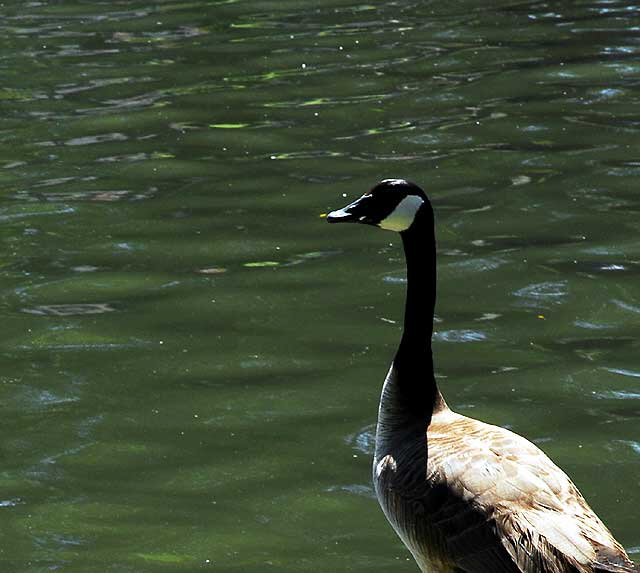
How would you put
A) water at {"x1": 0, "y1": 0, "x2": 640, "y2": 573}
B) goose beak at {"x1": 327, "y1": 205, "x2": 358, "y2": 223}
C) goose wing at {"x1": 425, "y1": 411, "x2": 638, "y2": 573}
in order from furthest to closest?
water at {"x1": 0, "y1": 0, "x2": 640, "y2": 573} < goose beak at {"x1": 327, "y1": 205, "x2": 358, "y2": 223} < goose wing at {"x1": 425, "y1": 411, "x2": 638, "y2": 573}

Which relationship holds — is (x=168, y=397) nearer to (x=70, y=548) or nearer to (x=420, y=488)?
(x=70, y=548)

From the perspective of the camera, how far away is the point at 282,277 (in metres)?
10.1

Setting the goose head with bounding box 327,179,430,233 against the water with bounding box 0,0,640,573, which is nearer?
the goose head with bounding box 327,179,430,233

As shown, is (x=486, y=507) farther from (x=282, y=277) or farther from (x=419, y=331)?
(x=282, y=277)

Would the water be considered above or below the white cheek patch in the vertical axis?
below

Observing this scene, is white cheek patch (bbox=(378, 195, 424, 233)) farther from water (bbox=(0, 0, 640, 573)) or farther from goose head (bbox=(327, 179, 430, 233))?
water (bbox=(0, 0, 640, 573))

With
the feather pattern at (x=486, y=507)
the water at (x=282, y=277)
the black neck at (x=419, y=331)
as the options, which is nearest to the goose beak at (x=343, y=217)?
the black neck at (x=419, y=331)

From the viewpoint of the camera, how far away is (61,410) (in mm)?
8227

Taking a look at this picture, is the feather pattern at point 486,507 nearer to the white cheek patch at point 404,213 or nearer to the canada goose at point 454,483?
the canada goose at point 454,483

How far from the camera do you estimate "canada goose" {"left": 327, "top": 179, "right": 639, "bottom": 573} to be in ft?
17.0

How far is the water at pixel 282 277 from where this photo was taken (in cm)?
729

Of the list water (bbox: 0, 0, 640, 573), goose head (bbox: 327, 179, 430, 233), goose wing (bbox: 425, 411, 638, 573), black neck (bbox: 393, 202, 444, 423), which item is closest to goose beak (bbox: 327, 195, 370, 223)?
goose head (bbox: 327, 179, 430, 233)

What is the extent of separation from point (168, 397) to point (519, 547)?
3.58 metres

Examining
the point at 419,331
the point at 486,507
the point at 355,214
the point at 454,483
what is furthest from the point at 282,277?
the point at 486,507
